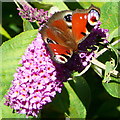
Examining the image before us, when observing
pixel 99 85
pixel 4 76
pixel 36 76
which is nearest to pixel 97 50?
pixel 36 76

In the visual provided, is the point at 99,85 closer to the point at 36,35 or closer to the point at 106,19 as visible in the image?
the point at 106,19

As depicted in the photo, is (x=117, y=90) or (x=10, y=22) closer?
(x=117, y=90)

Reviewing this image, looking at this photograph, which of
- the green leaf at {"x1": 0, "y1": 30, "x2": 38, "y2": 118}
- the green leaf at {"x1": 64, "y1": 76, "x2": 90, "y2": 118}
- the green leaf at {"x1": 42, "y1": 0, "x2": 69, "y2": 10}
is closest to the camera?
the green leaf at {"x1": 0, "y1": 30, "x2": 38, "y2": 118}

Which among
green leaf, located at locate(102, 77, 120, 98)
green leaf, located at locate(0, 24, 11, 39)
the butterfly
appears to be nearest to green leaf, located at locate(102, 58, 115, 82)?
green leaf, located at locate(102, 77, 120, 98)

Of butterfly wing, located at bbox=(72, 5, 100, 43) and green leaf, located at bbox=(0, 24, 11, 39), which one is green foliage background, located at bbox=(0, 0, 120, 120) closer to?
green leaf, located at bbox=(0, 24, 11, 39)

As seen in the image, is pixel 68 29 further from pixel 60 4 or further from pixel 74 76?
pixel 60 4

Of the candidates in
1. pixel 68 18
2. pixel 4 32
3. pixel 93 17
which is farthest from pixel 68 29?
pixel 4 32
